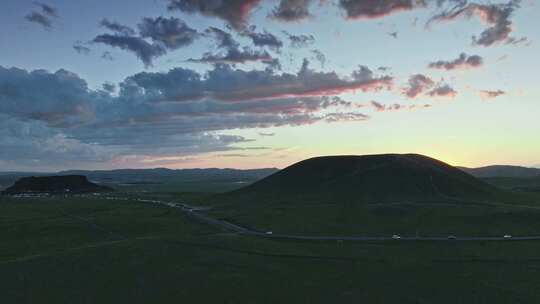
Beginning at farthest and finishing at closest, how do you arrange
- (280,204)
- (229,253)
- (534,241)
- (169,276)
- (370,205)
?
1. (280,204)
2. (370,205)
3. (534,241)
4. (229,253)
5. (169,276)

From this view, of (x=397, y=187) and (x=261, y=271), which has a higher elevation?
(x=397, y=187)

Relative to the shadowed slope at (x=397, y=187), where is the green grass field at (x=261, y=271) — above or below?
below

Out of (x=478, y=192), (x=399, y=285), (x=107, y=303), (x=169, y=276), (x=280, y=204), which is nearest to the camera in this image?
(x=107, y=303)

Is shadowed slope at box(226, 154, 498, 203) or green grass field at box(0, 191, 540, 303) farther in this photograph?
shadowed slope at box(226, 154, 498, 203)

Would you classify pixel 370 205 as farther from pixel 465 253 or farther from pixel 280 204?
pixel 465 253

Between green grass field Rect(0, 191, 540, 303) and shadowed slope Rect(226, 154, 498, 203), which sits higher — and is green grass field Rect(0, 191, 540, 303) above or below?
below

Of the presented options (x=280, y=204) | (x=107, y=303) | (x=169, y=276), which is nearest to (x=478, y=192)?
(x=280, y=204)

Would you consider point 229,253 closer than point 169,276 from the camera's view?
No

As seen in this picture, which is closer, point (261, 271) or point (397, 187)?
point (261, 271)
